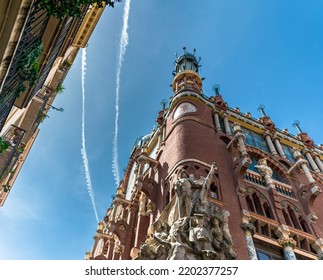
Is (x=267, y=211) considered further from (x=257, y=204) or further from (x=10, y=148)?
(x=10, y=148)

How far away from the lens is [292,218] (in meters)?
17.8

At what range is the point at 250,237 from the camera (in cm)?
1429

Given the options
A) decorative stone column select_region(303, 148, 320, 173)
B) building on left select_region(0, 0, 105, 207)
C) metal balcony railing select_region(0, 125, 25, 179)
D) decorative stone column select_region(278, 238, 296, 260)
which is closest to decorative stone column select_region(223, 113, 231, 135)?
decorative stone column select_region(303, 148, 320, 173)

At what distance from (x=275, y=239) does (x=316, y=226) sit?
3547mm

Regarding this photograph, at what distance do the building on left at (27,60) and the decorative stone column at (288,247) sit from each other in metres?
12.3

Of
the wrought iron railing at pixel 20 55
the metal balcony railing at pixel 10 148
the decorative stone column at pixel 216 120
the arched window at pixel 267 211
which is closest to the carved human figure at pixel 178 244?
the metal balcony railing at pixel 10 148

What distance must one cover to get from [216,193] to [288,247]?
410cm

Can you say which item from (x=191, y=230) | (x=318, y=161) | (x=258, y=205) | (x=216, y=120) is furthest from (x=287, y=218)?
(x=318, y=161)

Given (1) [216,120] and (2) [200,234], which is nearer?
(2) [200,234]

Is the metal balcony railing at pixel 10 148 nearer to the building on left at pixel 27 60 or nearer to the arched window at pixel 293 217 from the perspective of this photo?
the building on left at pixel 27 60

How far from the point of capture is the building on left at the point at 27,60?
20.3 feet

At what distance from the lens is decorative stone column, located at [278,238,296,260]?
1475 centimetres
